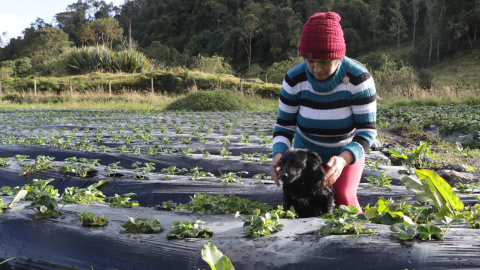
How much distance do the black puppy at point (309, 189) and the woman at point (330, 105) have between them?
0.42 feet

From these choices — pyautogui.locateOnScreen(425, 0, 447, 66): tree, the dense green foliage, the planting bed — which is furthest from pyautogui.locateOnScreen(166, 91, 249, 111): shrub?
pyautogui.locateOnScreen(425, 0, 447, 66): tree

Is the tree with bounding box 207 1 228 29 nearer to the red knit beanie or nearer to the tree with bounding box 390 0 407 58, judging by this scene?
the tree with bounding box 390 0 407 58

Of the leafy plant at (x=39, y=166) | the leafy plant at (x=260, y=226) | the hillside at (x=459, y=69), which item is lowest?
the leafy plant at (x=39, y=166)

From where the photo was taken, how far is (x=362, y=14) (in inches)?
2053

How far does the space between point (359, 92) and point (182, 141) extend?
4311mm

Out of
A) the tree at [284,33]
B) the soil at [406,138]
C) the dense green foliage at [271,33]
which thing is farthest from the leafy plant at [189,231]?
the tree at [284,33]

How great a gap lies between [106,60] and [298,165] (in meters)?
26.3

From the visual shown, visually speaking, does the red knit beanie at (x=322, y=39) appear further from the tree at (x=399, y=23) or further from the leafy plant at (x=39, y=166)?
the tree at (x=399, y=23)

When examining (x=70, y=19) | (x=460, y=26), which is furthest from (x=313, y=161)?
(x=70, y=19)

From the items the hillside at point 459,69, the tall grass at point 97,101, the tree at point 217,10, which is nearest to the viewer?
the tall grass at point 97,101

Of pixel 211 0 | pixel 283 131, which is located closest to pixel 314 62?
pixel 283 131

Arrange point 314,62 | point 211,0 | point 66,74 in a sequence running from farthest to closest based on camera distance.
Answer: point 211,0
point 66,74
point 314,62

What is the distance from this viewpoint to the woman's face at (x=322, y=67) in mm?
2370

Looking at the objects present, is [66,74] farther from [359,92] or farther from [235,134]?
[359,92]
